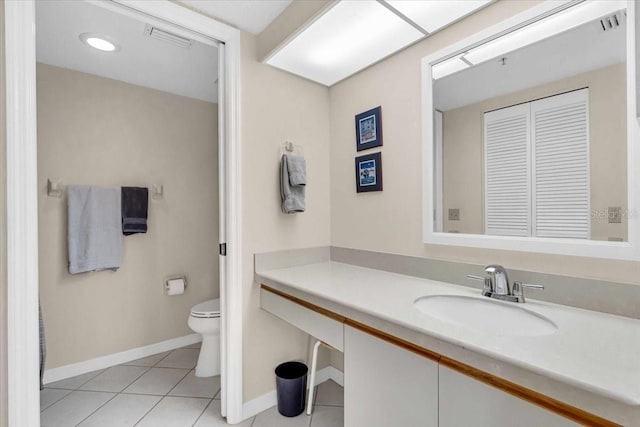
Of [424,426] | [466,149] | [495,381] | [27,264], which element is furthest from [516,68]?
[27,264]

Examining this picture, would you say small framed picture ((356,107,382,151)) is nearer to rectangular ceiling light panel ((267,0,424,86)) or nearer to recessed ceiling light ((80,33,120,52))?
rectangular ceiling light panel ((267,0,424,86))

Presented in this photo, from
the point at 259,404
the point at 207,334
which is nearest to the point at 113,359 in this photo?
the point at 207,334

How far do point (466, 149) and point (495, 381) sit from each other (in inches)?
40.1

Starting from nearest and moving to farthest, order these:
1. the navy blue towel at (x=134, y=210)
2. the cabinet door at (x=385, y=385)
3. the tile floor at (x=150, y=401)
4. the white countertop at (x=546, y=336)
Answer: the white countertop at (x=546, y=336)
the cabinet door at (x=385, y=385)
the tile floor at (x=150, y=401)
the navy blue towel at (x=134, y=210)

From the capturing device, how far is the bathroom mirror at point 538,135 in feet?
3.25

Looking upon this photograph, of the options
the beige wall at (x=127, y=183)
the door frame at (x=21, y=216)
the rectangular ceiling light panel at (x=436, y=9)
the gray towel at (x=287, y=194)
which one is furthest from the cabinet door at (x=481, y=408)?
the beige wall at (x=127, y=183)

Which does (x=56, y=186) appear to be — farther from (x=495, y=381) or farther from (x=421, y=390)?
(x=495, y=381)

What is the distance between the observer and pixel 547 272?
112cm

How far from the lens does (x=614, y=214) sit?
3.25 ft

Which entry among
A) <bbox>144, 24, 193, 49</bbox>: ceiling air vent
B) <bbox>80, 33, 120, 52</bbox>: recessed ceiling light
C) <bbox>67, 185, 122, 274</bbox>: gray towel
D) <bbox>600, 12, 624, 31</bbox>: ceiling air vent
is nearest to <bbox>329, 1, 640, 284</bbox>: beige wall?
<bbox>600, 12, 624, 31</bbox>: ceiling air vent

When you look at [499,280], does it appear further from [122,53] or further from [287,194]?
[122,53]

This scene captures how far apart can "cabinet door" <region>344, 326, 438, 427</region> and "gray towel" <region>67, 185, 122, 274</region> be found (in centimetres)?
200

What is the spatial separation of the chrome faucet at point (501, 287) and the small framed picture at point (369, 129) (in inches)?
35.9

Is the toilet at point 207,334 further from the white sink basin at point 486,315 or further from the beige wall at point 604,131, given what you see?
the beige wall at point 604,131
